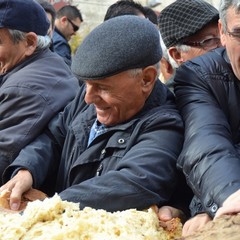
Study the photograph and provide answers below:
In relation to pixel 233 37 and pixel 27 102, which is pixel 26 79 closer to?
pixel 27 102

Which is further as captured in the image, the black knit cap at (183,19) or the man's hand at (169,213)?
the black knit cap at (183,19)

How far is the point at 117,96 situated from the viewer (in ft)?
7.80

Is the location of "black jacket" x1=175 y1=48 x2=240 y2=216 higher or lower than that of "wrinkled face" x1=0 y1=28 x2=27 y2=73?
higher

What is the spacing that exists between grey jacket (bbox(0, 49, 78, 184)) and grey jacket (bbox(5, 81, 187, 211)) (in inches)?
3.2

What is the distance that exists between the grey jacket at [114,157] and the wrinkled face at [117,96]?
4cm

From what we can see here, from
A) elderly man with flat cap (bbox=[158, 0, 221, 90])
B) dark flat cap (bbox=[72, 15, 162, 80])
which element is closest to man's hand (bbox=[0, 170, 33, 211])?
dark flat cap (bbox=[72, 15, 162, 80])

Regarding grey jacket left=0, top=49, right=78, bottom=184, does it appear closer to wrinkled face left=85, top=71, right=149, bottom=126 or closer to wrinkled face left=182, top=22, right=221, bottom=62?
wrinkled face left=85, top=71, right=149, bottom=126

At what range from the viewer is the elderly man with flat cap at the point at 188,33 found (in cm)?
338

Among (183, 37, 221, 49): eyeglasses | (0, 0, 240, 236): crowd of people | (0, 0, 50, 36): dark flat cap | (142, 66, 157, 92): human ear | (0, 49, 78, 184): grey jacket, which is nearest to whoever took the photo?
(0, 0, 240, 236): crowd of people

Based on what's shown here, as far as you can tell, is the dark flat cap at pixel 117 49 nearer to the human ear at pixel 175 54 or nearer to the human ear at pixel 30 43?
the human ear at pixel 30 43

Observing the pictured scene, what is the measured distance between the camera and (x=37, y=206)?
2.00 metres

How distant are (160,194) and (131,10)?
323 cm

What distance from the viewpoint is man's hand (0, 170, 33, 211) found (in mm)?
2422

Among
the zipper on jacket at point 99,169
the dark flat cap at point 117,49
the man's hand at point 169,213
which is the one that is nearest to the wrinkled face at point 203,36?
the dark flat cap at point 117,49
